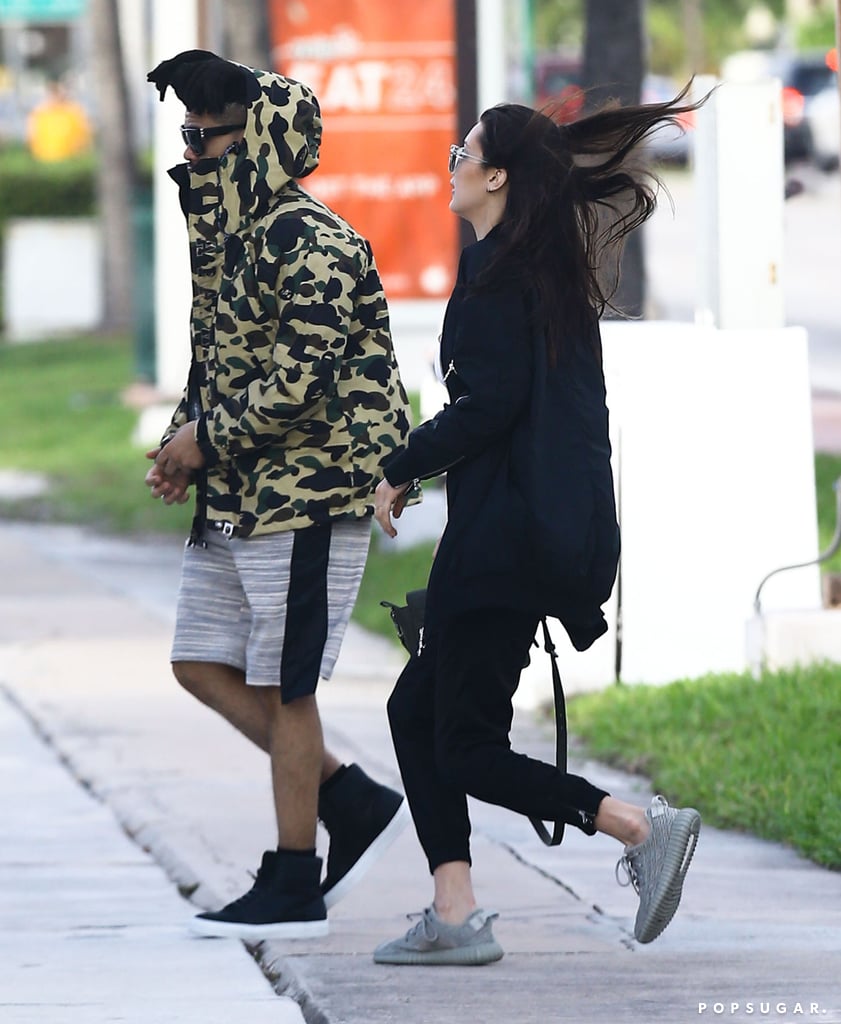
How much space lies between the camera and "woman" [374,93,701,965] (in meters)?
4.36

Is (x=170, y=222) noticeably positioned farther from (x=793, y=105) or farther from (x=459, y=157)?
(x=793, y=105)

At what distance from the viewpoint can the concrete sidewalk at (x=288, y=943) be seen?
14.4 feet

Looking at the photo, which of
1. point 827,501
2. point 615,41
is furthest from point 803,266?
point 827,501

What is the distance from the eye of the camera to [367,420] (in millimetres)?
4816

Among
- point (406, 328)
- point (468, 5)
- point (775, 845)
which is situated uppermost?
point (468, 5)

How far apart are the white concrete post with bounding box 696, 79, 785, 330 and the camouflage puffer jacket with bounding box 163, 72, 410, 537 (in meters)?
3.11

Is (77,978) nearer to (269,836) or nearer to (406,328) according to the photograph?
(269,836)

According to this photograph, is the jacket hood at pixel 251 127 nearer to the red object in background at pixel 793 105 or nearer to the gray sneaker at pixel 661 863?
the gray sneaker at pixel 661 863

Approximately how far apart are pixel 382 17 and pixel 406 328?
2.04 metres

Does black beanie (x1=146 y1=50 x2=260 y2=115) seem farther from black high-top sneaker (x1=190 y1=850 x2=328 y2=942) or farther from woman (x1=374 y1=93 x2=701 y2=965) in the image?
black high-top sneaker (x1=190 y1=850 x2=328 y2=942)

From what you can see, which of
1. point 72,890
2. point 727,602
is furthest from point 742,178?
point 72,890

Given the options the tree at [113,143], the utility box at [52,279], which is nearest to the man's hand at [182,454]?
the tree at [113,143]

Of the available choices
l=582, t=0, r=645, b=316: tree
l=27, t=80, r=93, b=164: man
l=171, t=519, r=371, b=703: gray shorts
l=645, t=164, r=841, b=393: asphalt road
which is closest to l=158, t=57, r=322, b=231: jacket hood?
l=171, t=519, r=371, b=703: gray shorts

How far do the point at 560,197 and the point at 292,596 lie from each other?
102cm
